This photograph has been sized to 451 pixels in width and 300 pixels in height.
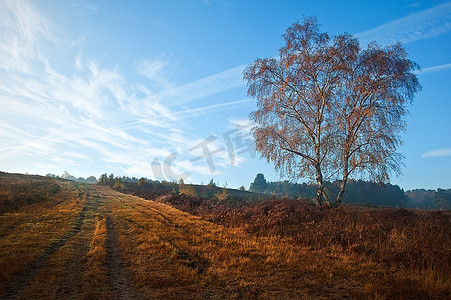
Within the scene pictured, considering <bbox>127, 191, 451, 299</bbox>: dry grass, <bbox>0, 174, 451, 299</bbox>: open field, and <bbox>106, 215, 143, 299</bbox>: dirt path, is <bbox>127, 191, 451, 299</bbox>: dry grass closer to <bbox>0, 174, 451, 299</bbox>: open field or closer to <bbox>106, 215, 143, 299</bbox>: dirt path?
<bbox>0, 174, 451, 299</bbox>: open field

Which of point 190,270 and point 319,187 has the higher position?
point 319,187

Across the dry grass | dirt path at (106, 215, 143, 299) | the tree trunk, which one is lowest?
dirt path at (106, 215, 143, 299)

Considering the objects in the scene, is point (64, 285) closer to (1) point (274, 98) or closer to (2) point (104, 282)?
(2) point (104, 282)

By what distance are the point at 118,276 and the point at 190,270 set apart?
1779mm

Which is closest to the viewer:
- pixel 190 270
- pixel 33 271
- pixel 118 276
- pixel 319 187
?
pixel 118 276

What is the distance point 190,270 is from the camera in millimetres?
5879

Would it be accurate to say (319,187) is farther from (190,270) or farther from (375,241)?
(190,270)

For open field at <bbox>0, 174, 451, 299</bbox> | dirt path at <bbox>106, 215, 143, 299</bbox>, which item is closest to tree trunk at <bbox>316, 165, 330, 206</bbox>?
open field at <bbox>0, 174, 451, 299</bbox>

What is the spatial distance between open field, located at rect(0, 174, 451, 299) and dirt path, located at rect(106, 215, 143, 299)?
2cm

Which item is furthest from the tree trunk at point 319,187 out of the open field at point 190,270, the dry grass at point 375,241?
the open field at point 190,270

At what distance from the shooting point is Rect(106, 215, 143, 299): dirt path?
4.69 meters

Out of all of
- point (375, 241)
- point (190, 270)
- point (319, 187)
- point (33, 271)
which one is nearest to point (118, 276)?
point (190, 270)

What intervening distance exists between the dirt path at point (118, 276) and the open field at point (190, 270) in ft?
0.07

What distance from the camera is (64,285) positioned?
16.4 ft
